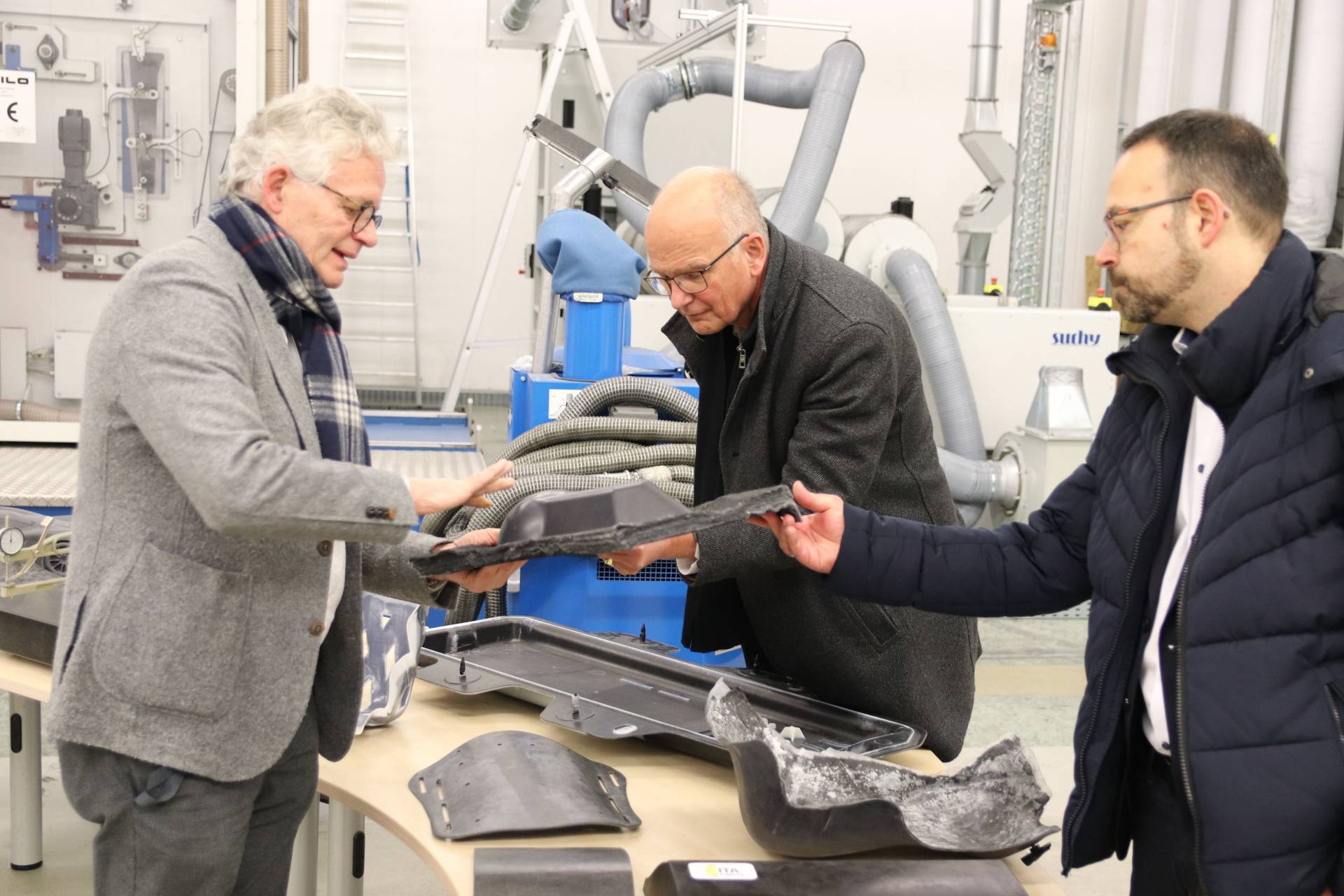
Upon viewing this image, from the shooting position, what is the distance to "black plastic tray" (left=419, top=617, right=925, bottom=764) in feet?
5.54

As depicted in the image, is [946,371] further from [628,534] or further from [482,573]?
[628,534]

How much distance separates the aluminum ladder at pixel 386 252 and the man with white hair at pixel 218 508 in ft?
18.9

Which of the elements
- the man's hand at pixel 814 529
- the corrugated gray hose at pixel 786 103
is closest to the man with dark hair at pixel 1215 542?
the man's hand at pixel 814 529

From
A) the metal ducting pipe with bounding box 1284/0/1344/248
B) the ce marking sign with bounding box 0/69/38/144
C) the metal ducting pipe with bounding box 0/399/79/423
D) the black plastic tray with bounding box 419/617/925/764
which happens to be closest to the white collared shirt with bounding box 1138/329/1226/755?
the black plastic tray with bounding box 419/617/925/764

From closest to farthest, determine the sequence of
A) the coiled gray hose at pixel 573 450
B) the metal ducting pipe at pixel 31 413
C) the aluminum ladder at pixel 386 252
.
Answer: the coiled gray hose at pixel 573 450 < the metal ducting pipe at pixel 31 413 < the aluminum ladder at pixel 386 252

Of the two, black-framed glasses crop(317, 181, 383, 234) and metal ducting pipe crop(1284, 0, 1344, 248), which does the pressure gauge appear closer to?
black-framed glasses crop(317, 181, 383, 234)

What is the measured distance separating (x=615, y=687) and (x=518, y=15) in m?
4.64

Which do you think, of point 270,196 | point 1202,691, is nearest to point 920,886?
point 1202,691

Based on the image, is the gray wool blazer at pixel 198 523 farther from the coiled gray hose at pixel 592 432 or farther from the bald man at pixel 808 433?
the coiled gray hose at pixel 592 432

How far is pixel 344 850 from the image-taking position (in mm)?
1971

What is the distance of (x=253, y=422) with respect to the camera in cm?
121

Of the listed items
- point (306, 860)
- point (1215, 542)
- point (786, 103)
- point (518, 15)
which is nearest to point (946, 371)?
point (786, 103)

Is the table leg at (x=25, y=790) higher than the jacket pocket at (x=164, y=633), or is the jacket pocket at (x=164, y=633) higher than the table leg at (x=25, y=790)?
the jacket pocket at (x=164, y=633)

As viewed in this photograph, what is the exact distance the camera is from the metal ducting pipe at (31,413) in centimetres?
547
